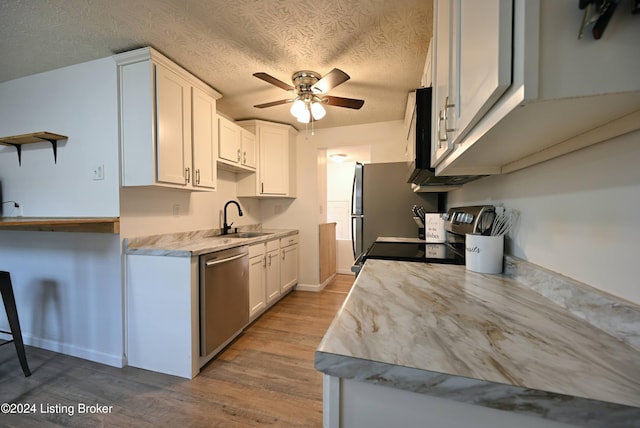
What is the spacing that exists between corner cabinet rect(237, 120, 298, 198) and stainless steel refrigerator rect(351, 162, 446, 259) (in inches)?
45.2

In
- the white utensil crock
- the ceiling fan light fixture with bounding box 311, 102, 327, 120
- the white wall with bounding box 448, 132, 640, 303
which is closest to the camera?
the white wall with bounding box 448, 132, 640, 303

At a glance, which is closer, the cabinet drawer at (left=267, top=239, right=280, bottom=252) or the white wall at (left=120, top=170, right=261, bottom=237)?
the white wall at (left=120, top=170, right=261, bottom=237)

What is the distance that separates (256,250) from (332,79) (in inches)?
68.6

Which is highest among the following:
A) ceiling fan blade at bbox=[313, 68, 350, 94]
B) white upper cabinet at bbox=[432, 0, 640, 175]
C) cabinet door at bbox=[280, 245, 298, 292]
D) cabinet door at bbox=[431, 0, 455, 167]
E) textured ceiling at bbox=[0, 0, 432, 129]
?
textured ceiling at bbox=[0, 0, 432, 129]

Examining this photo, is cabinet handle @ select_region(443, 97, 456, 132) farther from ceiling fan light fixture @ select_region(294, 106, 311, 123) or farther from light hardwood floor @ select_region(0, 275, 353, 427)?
light hardwood floor @ select_region(0, 275, 353, 427)

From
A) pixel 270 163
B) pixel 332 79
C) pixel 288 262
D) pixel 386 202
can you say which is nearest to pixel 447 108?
pixel 332 79

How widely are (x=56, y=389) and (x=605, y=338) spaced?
2.72 metres

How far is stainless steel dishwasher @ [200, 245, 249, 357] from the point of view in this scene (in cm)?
178

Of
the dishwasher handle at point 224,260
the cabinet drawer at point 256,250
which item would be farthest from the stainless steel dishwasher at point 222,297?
the cabinet drawer at point 256,250

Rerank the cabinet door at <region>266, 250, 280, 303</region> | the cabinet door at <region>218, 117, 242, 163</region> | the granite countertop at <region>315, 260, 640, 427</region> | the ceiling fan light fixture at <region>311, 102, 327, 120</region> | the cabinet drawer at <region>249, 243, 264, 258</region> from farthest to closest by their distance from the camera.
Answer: the cabinet door at <region>266, 250, 280, 303</region> < the cabinet door at <region>218, 117, 242, 163</region> < the cabinet drawer at <region>249, 243, 264, 258</region> < the ceiling fan light fixture at <region>311, 102, 327, 120</region> < the granite countertop at <region>315, 260, 640, 427</region>

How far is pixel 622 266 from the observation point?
1.96 ft

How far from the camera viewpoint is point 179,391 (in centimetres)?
160

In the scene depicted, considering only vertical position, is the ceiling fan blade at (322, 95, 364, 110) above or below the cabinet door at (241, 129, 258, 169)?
above

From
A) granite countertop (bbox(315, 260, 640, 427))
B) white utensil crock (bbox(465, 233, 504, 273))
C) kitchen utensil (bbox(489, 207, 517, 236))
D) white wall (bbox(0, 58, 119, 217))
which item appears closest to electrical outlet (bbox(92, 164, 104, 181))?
white wall (bbox(0, 58, 119, 217))
